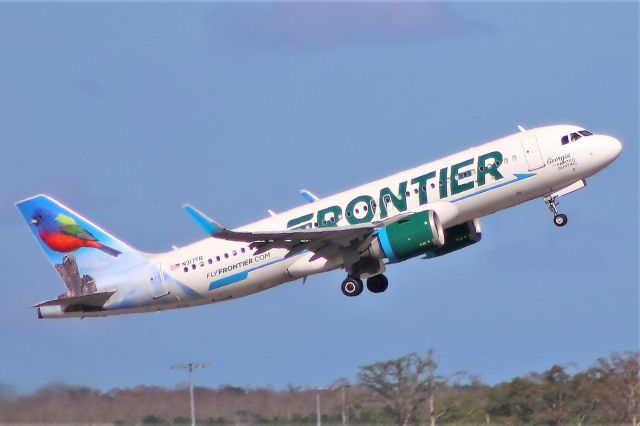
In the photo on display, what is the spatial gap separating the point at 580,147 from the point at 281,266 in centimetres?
1162

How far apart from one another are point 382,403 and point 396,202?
7.51 m

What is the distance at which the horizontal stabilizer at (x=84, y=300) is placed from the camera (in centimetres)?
5400

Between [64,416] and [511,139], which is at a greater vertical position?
[511,139]

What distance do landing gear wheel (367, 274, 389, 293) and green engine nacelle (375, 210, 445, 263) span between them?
12.8 ft

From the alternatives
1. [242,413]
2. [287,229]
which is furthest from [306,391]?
[287,229]

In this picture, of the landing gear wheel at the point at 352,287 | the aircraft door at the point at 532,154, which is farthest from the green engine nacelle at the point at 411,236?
the aircraft door at the point at 532,154

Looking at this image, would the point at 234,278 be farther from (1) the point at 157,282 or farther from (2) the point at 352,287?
(2) the point at 352,287

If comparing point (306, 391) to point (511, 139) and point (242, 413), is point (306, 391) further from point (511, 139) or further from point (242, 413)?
point (511, 139)

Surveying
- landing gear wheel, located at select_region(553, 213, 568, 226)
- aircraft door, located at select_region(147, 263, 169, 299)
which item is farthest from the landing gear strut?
aircraft door, located at select_region(147, 263, 169, 299)

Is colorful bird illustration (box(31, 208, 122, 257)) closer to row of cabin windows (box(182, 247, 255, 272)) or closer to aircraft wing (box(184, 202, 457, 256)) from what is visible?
row of cabin windows (box(182, 247, 255, 272))

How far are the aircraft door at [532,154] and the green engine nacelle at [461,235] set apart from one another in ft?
14.8

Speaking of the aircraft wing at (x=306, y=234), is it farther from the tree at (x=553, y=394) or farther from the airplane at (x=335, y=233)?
the tree at (x=553, y=394)

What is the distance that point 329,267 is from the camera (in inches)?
2074

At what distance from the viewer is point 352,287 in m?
53.1
